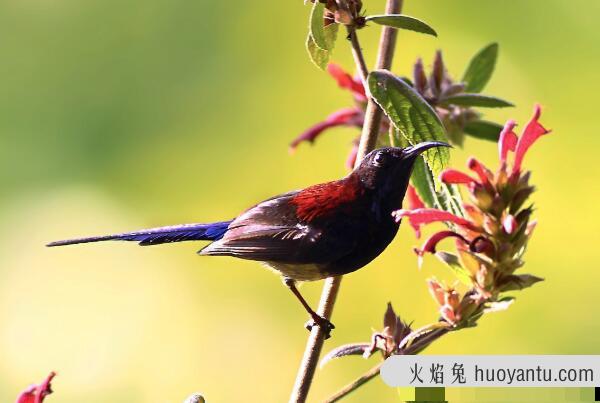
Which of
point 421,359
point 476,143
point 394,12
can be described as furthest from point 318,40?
point 476,143

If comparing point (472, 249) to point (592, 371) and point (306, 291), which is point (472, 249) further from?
point (306, 291)

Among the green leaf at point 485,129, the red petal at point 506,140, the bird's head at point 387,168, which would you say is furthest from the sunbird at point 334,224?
the green leaf at point 485,129

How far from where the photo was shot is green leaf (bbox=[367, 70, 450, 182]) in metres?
0.80

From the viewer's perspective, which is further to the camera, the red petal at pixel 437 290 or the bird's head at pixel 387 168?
the red petal at pixel 437 290

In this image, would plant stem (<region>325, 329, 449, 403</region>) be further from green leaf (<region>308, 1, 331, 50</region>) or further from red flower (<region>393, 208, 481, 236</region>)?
green leaf (<region>308, 1, 331, 50</region>)

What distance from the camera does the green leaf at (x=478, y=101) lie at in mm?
1037

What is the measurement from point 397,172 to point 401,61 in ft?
6.51

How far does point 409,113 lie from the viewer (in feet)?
2.74

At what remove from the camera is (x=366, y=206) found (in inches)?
31.9

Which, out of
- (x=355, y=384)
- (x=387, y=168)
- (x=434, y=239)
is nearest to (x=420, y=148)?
(x=387, y=168)

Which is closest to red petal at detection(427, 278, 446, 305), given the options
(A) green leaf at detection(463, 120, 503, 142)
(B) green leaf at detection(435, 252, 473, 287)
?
(B) green leaf at detection(435, 252, 473, 287)

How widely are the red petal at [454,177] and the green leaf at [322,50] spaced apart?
0.18 meters

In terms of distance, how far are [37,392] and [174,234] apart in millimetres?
229

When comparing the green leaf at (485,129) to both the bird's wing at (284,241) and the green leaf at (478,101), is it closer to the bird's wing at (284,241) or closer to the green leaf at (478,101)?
the green leaf at (478,101)
